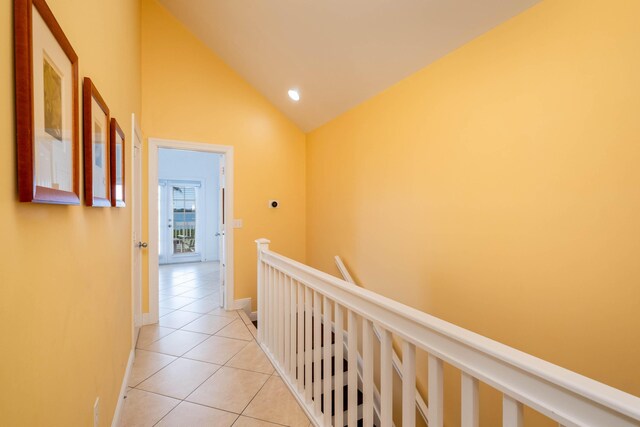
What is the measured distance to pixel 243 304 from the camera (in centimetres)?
367

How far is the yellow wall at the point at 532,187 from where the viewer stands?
1262mm

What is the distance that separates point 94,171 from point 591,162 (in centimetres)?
214

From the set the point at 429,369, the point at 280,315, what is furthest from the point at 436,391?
the point at 280,315

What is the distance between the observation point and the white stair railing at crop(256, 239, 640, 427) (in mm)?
615

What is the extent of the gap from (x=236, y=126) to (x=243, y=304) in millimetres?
2212

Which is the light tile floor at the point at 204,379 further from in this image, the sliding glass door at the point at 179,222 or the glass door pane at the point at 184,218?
the glass door pane at the point at 184,218

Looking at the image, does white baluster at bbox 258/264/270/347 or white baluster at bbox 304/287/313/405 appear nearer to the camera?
white baluster at bbox 304/287/313/405

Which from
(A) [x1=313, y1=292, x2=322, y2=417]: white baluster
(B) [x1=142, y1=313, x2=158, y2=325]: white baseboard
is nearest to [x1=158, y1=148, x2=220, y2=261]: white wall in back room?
(B) [x1=142, y1=313, x2=158, y2=325]: white baseboard

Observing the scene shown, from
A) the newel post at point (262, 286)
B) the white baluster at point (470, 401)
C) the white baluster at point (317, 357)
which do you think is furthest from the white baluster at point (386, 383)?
the newel post at point (262, 286)

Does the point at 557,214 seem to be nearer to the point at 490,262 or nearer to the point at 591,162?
the point at 591,162

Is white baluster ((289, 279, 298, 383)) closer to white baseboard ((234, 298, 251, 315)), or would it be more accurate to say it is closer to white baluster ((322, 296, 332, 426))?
white baluster ((322, 296, 332, 426))

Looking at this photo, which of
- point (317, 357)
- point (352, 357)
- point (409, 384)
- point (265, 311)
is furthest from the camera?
point (265, 311)

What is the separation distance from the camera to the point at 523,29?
5.19 ft

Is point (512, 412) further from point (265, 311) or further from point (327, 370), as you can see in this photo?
point (265, 311)
